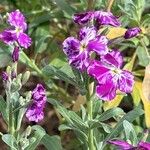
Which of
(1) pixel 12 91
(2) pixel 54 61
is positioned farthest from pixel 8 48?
(1) pixel 12 91

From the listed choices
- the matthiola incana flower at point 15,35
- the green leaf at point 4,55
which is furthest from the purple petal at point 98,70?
the green leaf at point 4,55

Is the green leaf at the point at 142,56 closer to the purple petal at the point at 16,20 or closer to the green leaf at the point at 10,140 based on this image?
the purple petal at the point at 16,20

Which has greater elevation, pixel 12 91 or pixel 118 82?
pixel 12 91

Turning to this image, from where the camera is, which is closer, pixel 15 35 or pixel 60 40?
pixel 15 35

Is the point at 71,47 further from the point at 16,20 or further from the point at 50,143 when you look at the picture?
the point at 50,143

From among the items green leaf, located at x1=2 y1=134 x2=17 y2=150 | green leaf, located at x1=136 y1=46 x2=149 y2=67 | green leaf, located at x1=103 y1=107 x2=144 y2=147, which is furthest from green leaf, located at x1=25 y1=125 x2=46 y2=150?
green leaf, located at x1=136 y1=46 x2=149 y2=67

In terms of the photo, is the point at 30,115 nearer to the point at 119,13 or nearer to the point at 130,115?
the point at 130,115

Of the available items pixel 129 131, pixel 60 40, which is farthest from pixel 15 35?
pixel 60 40
